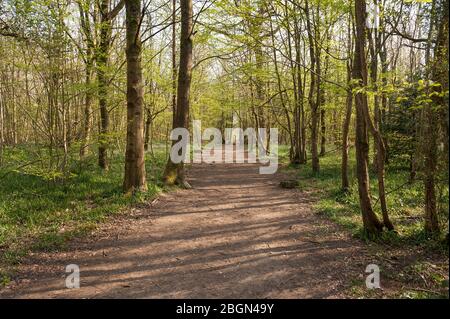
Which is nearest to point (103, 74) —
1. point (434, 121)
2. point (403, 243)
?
point (434, 121)

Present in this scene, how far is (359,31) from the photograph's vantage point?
5.46m

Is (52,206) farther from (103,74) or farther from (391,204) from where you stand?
(391,204)

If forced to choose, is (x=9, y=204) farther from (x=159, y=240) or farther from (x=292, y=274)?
(x=292, y=274)

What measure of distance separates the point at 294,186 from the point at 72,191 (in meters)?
6.60

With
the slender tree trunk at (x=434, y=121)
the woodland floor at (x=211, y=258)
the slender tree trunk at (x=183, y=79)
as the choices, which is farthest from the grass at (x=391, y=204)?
the slender tree trunk at (x=183, y=79)

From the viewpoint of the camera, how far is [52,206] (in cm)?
725

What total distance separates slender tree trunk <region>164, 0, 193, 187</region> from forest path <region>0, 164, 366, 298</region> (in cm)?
225

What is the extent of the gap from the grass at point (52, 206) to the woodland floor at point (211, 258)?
0.33 m

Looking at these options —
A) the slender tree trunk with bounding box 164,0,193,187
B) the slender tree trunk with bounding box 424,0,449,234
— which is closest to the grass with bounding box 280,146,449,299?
the slender tree trunk with bounding box 424,0,449,234

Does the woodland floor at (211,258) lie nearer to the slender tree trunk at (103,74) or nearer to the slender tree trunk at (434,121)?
the slender tree trunk at (434,121)

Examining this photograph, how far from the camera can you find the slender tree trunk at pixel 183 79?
380 inches

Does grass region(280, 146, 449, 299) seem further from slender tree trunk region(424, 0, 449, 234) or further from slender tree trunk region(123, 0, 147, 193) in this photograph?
slender tree trunk region(123, 0, 147, 193)
